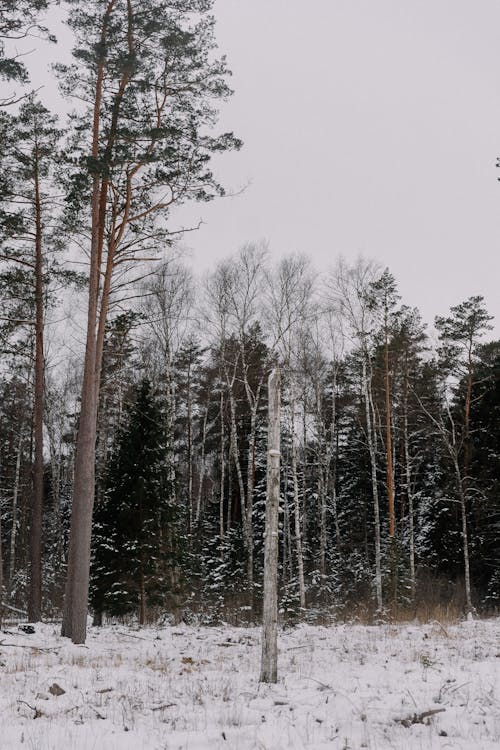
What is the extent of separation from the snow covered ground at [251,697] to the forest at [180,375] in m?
3.28

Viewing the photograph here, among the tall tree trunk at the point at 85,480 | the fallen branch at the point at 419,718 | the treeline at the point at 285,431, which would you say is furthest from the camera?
the treeline at the point at 285,431

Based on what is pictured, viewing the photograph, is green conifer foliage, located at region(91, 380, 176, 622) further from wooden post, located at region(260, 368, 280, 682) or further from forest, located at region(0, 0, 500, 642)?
wooden post, located at region(260, 368, 280, 682)

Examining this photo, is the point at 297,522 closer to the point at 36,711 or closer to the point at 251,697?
the point at 251,697

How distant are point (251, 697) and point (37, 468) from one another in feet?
33.9

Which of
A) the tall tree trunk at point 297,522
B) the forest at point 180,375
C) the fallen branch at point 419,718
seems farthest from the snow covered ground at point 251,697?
the tall tree trunk at point 297,522

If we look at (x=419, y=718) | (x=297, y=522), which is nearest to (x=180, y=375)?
(x=297, y=522)

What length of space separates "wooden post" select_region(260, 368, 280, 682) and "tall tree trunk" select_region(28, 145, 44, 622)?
28.5ft

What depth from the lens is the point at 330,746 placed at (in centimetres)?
518

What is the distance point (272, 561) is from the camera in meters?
8.45

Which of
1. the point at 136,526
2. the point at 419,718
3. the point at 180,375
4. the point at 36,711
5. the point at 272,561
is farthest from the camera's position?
the point at 180,375

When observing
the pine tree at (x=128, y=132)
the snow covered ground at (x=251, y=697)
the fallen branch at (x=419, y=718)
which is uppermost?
the pine tree at (x=128, y=132)

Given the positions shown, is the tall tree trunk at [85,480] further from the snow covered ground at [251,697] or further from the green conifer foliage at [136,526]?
the green conifer foliage at [136,526]

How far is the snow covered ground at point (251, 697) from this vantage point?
5312 mm

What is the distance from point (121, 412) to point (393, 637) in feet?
50.3
